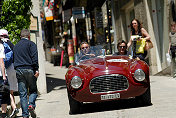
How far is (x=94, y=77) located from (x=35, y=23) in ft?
23.3

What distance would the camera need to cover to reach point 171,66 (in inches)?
572

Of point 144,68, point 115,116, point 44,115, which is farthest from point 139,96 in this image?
point 44,115

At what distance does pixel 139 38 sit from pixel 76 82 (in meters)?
2.68

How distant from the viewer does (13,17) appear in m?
13.8

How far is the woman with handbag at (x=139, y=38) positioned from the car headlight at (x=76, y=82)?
2.25 meters

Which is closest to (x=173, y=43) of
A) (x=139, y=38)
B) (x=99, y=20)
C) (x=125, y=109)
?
(x=139, y=38)

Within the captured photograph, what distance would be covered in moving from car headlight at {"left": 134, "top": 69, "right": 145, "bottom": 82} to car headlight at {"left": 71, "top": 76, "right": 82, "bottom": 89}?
105 cm

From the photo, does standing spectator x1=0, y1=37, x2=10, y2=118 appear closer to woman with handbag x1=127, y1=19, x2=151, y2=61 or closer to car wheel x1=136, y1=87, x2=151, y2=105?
car wheel x1=136, y1=87, x2=151, y2=105

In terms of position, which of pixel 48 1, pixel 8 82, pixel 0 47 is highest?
pixel 48 1

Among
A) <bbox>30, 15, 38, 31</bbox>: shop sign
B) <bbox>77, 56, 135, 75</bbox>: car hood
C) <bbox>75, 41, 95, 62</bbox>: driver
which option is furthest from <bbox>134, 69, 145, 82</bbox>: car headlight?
<bbox>30, 15, 38, 31</bbox>: shop sign

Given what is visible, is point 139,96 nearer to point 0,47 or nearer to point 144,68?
point 144,68

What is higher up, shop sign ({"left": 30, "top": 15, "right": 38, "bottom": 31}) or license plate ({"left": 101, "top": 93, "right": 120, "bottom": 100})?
shop sign ({"left": 30, "top": 15, "right": 38, "bottom": 31})

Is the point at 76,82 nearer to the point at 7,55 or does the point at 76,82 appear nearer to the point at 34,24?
the point at 7,55

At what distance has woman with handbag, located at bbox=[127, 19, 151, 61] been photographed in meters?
10.6
